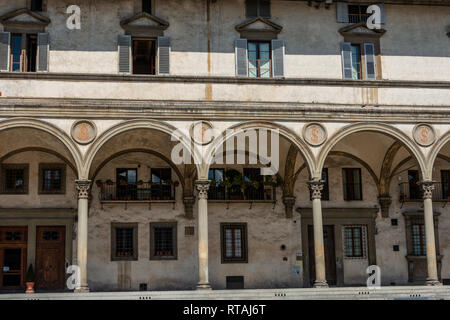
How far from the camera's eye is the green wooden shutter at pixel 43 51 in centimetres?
2180

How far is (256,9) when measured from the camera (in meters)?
23.4

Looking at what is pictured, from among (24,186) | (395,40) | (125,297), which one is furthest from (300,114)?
(24,186)

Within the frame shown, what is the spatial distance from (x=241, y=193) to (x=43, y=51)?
910 centimetres

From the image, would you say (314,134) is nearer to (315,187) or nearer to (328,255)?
(315,187)

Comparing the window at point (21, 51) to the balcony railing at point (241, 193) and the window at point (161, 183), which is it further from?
the balcony railing at point (241, 193)

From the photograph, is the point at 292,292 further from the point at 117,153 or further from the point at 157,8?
the point at 157,8

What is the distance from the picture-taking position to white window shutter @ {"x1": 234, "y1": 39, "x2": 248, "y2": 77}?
74.7 ft

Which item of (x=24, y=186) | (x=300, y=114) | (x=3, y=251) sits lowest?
(x=3, y=251)

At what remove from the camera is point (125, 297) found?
66.5 feet

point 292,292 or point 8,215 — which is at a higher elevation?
point 8,215

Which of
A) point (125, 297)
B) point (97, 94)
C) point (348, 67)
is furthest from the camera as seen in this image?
point (348, 67)

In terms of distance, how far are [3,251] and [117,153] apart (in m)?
5.45

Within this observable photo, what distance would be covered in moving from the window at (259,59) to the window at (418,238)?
8970 mm

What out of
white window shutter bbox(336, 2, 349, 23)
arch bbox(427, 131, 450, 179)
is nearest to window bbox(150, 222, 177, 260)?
arch bbox(427, 131, 450, 179)
